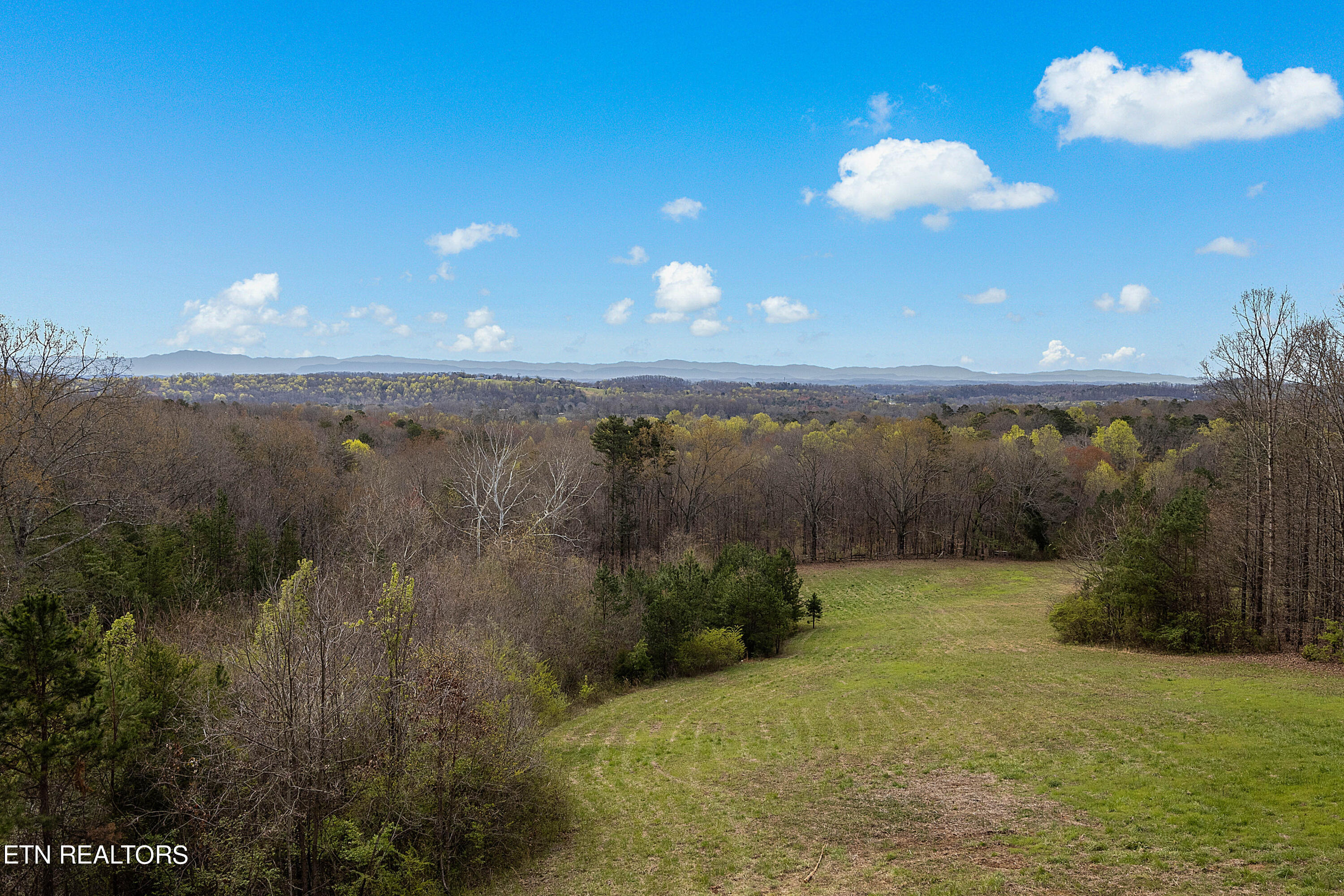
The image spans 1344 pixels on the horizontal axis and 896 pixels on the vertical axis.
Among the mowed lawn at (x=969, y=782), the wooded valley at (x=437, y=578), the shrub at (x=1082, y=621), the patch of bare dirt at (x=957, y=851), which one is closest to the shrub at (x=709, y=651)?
the wooded valley at (x=437, y=578)

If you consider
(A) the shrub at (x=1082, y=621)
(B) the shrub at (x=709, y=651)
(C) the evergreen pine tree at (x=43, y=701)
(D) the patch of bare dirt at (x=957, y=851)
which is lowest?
(B) the shrub at (x=709, y=651)

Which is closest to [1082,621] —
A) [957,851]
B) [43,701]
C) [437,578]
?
[957,851]

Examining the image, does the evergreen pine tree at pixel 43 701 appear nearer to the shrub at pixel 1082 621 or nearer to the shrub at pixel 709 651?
the shrub at pixel 709 651

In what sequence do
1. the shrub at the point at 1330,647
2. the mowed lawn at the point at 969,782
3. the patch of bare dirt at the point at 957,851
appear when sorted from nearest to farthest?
the patch of bare dirt at the point at 957,851 → the mowed lawn at the point at 969,782 → the shrub at the point at 1330,647

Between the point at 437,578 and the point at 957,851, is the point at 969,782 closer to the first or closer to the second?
the point at 957,851

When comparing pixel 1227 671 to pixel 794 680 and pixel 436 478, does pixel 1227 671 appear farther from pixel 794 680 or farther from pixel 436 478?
pixel 436 478

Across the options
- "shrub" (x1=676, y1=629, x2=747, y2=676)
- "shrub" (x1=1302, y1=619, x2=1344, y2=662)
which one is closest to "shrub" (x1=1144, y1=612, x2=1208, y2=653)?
"shrub" (x1=1302, y1=619, x2=1344, y2=662)

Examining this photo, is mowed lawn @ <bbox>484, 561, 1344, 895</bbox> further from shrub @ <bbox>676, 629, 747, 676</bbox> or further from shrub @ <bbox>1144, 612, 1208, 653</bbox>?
shrub @ <bbox>676, 629, 747, 676</bbox>
